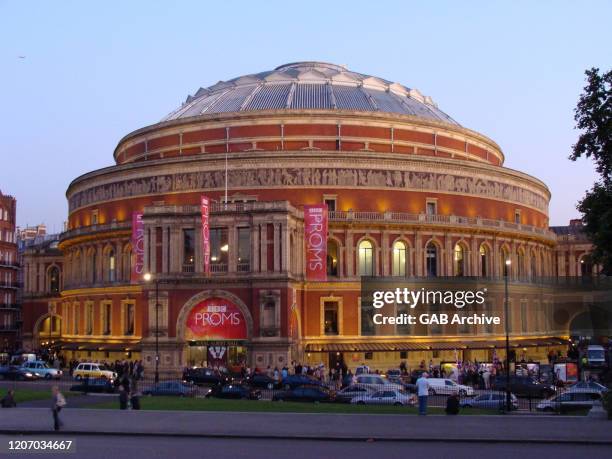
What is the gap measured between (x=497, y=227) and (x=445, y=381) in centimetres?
2807

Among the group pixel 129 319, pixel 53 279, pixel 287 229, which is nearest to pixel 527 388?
pixel 287 229

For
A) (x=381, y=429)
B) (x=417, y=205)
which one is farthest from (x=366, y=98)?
(x=381, y=429)

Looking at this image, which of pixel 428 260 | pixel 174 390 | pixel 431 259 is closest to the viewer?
pixel 174 390

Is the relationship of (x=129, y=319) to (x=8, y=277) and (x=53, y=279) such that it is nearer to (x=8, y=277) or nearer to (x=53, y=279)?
(x=53, y=279)

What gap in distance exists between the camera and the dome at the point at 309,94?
7462cm

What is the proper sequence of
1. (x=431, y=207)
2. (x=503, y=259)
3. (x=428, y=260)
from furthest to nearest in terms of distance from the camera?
(x=503, y=259) < (x=431, y=207) < (x=428, y=260)

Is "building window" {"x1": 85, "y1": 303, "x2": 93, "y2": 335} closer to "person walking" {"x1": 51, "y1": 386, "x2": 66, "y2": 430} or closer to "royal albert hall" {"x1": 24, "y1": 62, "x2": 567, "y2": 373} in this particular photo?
"royal albert hall" {"x1": 24, "y1": 62, "x2": 567, "y2": 373}

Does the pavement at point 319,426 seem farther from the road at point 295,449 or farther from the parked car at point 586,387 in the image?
the parked car at point 586,387

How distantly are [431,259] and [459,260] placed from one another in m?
2.53

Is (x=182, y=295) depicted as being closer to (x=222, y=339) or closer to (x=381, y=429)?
(x=222, y=339)

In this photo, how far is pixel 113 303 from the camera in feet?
229

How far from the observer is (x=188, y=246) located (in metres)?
59.4

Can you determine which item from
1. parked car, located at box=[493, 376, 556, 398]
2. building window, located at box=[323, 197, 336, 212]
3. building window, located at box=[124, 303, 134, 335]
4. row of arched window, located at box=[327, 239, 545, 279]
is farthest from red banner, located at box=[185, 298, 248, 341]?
parked car, located at box=[493, 376, 556, 398]

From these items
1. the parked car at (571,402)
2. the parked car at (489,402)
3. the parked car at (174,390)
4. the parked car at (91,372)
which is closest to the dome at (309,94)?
the parked car at (91,372)
